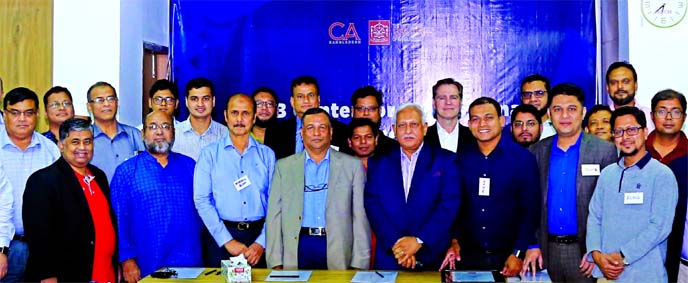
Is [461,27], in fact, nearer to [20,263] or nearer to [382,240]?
[382,240]

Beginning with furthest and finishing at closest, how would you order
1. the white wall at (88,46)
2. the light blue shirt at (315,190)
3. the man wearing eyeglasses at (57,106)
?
1. the white wall at (88,46)
2. the man wearing eyeglasses at (57,106)
3. the light blue shirt at (315,190)

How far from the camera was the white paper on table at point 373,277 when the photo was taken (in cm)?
355

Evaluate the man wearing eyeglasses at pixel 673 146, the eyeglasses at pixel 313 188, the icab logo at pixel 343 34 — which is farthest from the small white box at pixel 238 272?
the icab logo at pixel 343 34

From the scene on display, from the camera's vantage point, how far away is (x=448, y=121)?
4840mm

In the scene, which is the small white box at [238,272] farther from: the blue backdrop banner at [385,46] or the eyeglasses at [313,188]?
the blue backdrop banner at [385,46]

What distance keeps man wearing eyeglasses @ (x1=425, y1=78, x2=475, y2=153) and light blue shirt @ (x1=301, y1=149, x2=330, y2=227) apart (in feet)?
2.76

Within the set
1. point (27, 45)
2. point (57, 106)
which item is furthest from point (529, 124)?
Answer: point (27, 45)

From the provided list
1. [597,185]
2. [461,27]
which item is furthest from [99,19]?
[597,185]

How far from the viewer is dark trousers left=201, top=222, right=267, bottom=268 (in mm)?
4320

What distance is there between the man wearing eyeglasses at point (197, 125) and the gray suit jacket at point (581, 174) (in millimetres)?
1976

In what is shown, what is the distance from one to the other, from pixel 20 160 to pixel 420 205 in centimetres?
242

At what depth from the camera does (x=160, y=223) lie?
4.27 metres

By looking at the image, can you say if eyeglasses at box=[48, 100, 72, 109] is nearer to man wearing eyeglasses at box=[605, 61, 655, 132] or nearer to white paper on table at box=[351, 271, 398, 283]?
white paper on table at box=[351, 271, 398, 283]

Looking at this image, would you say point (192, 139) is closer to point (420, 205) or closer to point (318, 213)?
point (318, 213)
